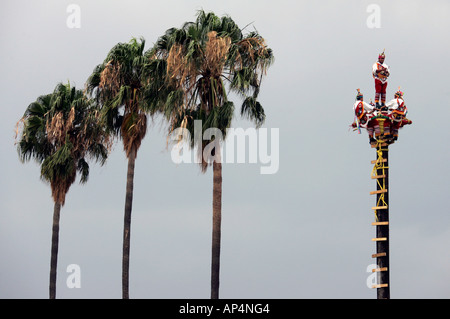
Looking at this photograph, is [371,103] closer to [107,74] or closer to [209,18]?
[209,18]

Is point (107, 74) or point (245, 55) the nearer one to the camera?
point (245, 55)

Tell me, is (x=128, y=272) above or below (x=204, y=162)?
below

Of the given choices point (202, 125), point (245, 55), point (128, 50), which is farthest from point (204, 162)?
point (128, 50)

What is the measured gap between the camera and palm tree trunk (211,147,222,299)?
61125 millimetres

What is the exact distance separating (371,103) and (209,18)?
31.8 ft

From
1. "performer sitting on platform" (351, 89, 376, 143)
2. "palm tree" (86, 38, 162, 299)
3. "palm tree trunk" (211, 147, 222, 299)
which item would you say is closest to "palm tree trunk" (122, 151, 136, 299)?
"palm tree" (86, 38, 162, 299)

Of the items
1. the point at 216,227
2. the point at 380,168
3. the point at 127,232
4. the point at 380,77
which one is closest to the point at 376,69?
the point at 380,77

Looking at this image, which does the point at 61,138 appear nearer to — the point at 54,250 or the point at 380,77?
the point at 54,250

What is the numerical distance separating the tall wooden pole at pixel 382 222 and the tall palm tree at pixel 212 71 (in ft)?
23.7

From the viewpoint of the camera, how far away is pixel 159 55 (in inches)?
2645

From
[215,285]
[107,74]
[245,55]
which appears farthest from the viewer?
[107,74]

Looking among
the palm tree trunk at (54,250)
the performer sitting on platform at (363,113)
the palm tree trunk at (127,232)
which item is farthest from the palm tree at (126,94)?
the performer sitting on platform at (363,113)

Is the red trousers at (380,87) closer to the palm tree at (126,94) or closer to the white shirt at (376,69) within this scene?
the white shirt at (376,69)

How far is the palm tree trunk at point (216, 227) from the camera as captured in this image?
61.1m
